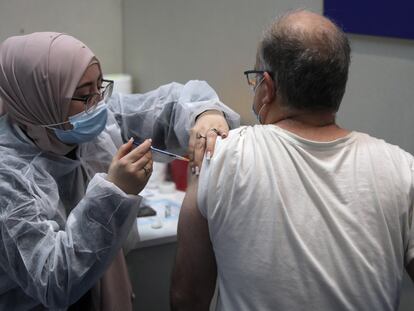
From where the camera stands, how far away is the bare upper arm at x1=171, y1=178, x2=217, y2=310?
1.07 meters

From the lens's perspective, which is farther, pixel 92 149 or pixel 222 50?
pixel 222 50

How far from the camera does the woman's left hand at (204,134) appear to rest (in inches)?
48.0

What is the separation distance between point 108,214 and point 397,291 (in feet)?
2.07

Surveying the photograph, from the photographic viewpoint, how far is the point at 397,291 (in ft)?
3.36

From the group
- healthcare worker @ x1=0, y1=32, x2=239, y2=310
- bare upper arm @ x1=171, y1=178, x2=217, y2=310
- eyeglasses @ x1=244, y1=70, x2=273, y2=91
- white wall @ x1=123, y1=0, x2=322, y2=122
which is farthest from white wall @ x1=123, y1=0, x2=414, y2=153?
bare upper arm @ x1=171, y1=178, x2=217, y2=310

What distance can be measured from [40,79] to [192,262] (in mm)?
595

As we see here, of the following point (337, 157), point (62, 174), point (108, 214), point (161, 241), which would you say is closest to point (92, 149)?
point (62, 174)

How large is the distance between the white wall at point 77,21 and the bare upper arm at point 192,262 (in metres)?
1.88

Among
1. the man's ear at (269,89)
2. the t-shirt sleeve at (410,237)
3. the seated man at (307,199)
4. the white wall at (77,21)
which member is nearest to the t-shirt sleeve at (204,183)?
the seated man at (307,199)

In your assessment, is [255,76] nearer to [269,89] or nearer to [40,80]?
[269,89]

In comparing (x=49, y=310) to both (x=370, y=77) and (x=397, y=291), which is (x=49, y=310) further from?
(x=370, y=77)

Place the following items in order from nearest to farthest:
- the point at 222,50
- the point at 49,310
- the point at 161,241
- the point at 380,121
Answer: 1. the point at 49,310
2. the point at 380,121
3. the point at 161,241
4. the point at 222,50

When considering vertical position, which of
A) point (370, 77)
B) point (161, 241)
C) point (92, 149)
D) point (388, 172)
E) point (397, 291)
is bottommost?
point (161, 241)

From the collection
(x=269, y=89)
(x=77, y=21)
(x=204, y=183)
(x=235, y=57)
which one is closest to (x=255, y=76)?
(x=269, y=89)
